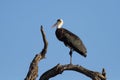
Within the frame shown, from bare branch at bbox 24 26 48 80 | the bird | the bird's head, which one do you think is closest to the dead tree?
bare branch at bbox 24 26 48 80

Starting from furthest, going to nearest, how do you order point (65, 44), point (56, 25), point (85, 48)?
point (56, 25) < point (65, 44) < point (85, 48)

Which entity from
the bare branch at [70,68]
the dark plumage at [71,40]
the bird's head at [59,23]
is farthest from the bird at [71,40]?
the bare branch at [70,68]

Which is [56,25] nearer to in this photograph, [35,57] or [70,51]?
[70,51]

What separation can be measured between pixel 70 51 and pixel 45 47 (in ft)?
17.4

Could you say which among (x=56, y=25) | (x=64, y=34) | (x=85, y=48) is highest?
(x=56, y=25)

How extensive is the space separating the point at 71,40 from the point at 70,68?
4.46 m

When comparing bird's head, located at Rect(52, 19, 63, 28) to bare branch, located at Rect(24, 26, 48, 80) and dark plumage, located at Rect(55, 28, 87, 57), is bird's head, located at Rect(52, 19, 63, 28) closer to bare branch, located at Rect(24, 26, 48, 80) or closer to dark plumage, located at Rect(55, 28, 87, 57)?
dark plumage, located at Rect(55, 28, 87, 57)

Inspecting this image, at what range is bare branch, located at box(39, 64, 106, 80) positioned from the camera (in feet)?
45.0

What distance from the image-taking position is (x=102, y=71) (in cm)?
1370

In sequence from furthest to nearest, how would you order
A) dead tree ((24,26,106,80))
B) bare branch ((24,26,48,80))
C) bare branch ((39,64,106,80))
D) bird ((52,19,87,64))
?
bird ((52,19,87,64)) < bare branch ((39,64,106,80)) < dead tree ((24,26,106,80)) < bare branch ((24,26,48,80))

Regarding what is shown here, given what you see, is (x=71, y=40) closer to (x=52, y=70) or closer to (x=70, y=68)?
(x=70, y=68)

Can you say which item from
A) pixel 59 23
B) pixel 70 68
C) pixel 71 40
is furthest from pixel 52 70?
pixel 59 23

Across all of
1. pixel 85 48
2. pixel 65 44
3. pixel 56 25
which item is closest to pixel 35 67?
pixel 85 48

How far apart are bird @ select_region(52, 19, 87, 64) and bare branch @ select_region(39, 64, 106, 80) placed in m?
3.14
